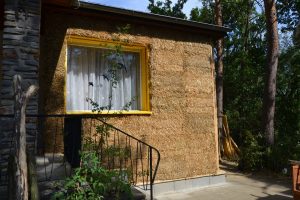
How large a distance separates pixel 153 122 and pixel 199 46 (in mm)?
2347

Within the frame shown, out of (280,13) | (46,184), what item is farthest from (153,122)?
(280,13)

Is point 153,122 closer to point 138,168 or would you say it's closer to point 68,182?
point 138,168

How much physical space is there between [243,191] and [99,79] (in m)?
4.14

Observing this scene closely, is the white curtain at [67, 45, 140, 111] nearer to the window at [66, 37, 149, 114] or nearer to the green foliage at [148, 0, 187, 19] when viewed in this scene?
the window at [66, 37, 149, 114]

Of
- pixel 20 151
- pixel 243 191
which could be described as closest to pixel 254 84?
pixel 243 191

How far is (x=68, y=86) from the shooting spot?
7.68 metres

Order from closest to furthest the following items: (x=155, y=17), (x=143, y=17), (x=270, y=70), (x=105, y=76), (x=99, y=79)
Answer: (x=105, y=76), (x=99, y=79), (x=143, y=17), (x=155, y=17), (x=270, y=70)

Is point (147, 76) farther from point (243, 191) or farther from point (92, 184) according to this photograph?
point (92, 184)

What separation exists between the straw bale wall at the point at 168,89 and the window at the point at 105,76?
0.21m

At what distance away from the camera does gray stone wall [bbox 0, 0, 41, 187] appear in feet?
17.9

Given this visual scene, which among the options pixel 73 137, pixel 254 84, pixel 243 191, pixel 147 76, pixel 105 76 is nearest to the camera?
pixel 73 137

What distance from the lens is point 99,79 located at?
26.4 feet

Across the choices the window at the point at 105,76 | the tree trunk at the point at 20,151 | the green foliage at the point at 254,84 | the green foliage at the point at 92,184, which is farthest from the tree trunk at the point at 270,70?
the tree trunk at the point at 20,151

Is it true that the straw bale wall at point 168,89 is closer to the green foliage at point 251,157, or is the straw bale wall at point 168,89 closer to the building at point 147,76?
the building at point 147,76
